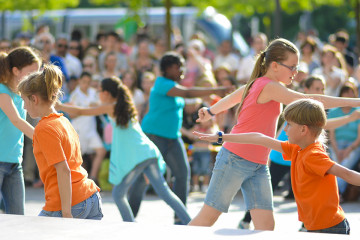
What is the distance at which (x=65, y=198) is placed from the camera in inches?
177

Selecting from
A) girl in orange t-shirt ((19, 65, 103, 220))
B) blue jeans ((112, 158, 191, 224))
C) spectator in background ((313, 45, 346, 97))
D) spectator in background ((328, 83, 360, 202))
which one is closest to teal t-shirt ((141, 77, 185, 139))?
blue jeans ((112, 158, 191, 224))

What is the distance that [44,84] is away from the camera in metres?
4.68

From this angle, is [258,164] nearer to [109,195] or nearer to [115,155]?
[115,155]

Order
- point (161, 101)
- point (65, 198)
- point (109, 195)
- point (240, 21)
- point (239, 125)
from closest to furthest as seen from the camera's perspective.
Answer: point (65, 198) → point (239, 125) → point (161, 101) → point (109, 195) → point (240, 21)

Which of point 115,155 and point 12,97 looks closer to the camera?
point 12,97

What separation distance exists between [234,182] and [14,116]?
180 centimetres

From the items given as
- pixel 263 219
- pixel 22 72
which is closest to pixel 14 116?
pixel 22 72

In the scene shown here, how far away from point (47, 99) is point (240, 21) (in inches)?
1441

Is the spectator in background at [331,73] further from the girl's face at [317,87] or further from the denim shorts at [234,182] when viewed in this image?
the denim shorts at [234,182]

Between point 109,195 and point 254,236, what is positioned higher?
point 254,236

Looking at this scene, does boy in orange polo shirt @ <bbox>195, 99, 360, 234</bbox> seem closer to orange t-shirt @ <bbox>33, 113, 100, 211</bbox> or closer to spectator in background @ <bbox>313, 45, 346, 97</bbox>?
orange t-shirt @ <bbox>33, 113, 100, 211</bbox>

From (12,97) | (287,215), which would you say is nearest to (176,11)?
(287,215)

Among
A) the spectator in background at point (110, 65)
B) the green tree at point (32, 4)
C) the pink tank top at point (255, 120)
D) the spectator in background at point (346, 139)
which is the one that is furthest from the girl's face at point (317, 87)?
the green tree at point (32, 4)

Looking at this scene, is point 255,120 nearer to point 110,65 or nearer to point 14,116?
point 14,116
